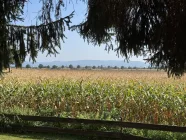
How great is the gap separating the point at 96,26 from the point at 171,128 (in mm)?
5799

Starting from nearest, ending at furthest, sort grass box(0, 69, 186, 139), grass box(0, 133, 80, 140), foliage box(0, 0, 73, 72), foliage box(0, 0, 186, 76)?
foliage box(0, 0, 186, 76) < foliage box(0, 0, 73, 72) < grass box(0, 133, 80, 140) < grass box(0, 69, 186, 139)

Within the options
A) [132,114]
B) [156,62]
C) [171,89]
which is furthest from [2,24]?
[171,89]

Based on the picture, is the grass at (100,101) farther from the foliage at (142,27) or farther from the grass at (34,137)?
the foliage at (142,27)

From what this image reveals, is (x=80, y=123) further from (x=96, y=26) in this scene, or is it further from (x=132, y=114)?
(x=96, y=26)

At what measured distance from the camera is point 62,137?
10.6 m

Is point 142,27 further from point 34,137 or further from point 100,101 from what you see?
point 100,101

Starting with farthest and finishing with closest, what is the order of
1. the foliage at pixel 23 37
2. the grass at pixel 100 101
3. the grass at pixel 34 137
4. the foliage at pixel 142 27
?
the grass at pixel 100 101
the grass at pixel 34 137
the foliage at pixel 23 37
the foliage at pixel 142 27

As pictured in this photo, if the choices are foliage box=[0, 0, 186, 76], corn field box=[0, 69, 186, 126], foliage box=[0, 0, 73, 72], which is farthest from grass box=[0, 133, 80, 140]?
foliage box=[0, 0, 186, 76]

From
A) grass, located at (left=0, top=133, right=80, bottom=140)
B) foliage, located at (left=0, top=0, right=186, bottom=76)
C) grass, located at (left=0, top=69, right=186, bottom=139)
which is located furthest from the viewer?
grass, located at (left=0, top=69, right=186, bottom=139)

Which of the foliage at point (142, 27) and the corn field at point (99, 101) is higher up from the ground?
the foliage at point (142, 27)

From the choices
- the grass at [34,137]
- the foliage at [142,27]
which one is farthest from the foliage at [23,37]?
the grass at [34,137]

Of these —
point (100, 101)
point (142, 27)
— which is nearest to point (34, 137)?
point (100, 101)

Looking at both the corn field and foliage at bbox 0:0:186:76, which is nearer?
foliage at bbox 0:0:186:76

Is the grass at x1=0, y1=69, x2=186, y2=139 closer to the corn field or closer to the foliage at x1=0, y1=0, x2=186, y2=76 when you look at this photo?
the corn field
